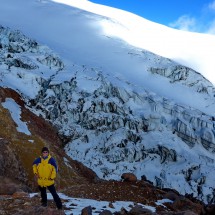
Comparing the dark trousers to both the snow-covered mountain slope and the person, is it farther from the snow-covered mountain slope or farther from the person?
the snow-covered mountain slope

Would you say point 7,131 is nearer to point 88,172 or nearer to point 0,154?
point 0,154

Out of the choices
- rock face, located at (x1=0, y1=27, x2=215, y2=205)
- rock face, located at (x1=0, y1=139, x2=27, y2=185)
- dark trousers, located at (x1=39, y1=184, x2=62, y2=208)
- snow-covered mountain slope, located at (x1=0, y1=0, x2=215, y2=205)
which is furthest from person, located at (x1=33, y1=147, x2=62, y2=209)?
snow-covered mountain slope, located at (x1=0, y1=0, x2=215, y2=205)

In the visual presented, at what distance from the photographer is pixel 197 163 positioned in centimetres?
4028

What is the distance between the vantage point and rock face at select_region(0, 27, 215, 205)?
1538 inches

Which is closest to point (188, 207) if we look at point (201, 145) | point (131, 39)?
point (201, 145)

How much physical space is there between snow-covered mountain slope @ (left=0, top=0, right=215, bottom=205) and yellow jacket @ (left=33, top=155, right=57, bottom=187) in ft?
88.9

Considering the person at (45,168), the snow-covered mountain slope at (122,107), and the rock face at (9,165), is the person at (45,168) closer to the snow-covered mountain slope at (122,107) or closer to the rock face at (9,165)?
the rock face at (9,165)

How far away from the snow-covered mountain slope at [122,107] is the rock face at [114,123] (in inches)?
4.2

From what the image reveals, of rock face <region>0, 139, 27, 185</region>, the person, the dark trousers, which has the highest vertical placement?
the person

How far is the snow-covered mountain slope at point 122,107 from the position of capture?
130 feet

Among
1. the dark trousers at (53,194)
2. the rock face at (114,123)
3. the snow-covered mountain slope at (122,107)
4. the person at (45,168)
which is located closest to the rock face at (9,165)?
the dark trousers at (53,194)

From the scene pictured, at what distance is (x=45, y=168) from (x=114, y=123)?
107 ft

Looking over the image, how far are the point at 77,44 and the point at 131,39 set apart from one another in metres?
12.1

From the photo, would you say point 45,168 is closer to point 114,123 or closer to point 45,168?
point 45,168
